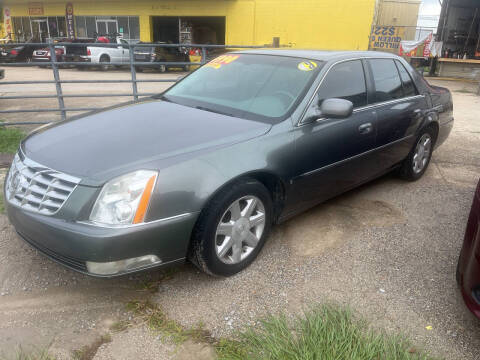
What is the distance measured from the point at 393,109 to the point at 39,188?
3260mm

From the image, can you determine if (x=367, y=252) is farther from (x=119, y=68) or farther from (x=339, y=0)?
(x=339, y=0)

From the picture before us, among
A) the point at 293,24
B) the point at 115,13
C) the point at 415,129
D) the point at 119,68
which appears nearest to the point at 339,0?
the point at 293,24

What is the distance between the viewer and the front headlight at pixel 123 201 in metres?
2.23

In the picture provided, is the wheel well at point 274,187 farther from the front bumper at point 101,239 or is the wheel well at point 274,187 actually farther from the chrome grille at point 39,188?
the chrome grille at point 39,188

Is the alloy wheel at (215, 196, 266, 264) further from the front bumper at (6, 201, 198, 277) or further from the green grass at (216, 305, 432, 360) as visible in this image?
the green grass at (216, 305, 432, 360)

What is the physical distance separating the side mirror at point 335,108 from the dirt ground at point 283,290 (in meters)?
1.08

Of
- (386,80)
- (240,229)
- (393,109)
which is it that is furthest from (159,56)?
(240,229)

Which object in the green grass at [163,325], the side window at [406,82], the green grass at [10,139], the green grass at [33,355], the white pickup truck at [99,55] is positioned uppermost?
the side window at [406,82]

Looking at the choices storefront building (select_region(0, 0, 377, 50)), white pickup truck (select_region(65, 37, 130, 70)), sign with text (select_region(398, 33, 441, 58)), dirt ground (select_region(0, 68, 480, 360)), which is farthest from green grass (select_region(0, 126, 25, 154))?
sign with text (select_region(398, 33, 441, 58))

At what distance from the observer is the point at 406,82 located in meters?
4.39

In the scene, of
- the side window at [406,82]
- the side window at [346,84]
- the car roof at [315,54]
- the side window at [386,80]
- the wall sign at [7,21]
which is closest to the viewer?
the side window at [346,84]

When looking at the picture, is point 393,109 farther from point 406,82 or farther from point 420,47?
point 420,47

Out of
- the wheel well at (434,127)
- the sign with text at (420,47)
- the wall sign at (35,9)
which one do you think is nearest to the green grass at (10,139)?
the wheel well at (434,127)

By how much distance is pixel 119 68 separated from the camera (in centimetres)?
1961
